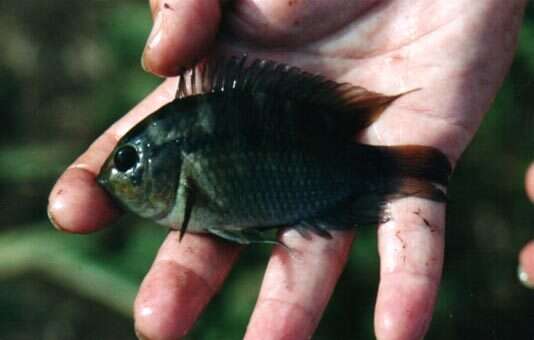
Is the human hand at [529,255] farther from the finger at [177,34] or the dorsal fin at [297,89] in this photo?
the finger at [177,34]

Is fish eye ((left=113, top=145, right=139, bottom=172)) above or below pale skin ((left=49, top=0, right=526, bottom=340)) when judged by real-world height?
above

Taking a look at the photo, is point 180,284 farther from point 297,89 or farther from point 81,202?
point 297,89

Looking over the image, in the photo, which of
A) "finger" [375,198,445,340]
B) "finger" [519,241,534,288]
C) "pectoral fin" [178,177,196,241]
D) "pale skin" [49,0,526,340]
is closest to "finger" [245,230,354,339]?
"pale skin" [49,0,526,340]

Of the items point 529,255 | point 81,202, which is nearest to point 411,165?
point 529,255

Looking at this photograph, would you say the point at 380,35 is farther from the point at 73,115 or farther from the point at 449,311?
the point at 73,115

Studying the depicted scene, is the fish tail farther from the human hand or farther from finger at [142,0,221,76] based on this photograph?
finger at [142,0,221,76]

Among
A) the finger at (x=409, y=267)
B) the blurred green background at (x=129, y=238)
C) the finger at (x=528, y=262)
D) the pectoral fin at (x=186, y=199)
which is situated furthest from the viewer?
the blurred green background at (x=129, y=238)

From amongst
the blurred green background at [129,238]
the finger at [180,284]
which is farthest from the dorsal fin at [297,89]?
the blurred green background at [129,238]

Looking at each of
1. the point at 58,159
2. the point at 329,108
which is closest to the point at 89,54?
the point at 58,159
